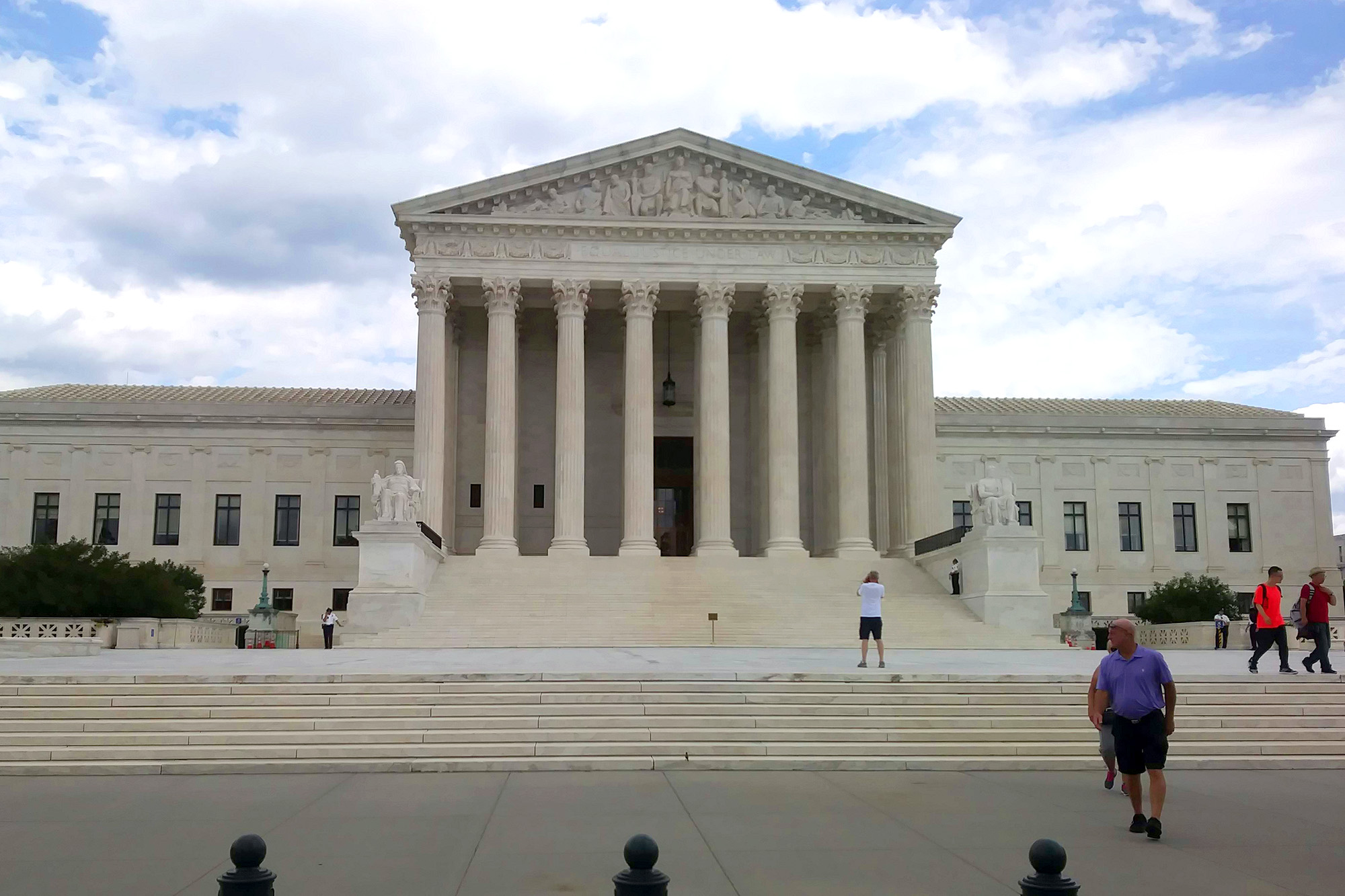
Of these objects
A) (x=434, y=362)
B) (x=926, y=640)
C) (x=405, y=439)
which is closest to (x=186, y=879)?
(x=926, y=640)

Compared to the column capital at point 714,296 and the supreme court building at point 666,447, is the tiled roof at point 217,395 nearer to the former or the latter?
the supreme court building at point 666,447

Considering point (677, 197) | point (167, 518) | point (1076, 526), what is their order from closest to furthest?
point (677, 197) → point (167, 518) → point (1076, 526)

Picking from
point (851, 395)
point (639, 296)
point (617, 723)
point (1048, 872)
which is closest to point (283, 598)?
point (639, 296)

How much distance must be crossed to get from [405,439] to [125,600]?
1949cm

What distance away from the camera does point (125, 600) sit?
116 feet

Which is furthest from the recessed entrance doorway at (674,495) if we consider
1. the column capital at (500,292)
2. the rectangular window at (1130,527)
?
the rectangular window at (1130,527)

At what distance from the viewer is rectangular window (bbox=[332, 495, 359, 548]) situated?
2096 inches

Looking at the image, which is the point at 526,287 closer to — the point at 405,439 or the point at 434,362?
the point at 434,362

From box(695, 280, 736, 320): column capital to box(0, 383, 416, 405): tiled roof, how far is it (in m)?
17.1

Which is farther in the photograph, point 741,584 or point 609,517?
point 609,517

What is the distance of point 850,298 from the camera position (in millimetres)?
44969

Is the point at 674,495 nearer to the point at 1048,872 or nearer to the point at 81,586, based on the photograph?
the point at 81,586

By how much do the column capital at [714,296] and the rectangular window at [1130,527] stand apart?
939 inches

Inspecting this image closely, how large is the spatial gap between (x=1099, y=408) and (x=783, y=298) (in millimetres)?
24290
